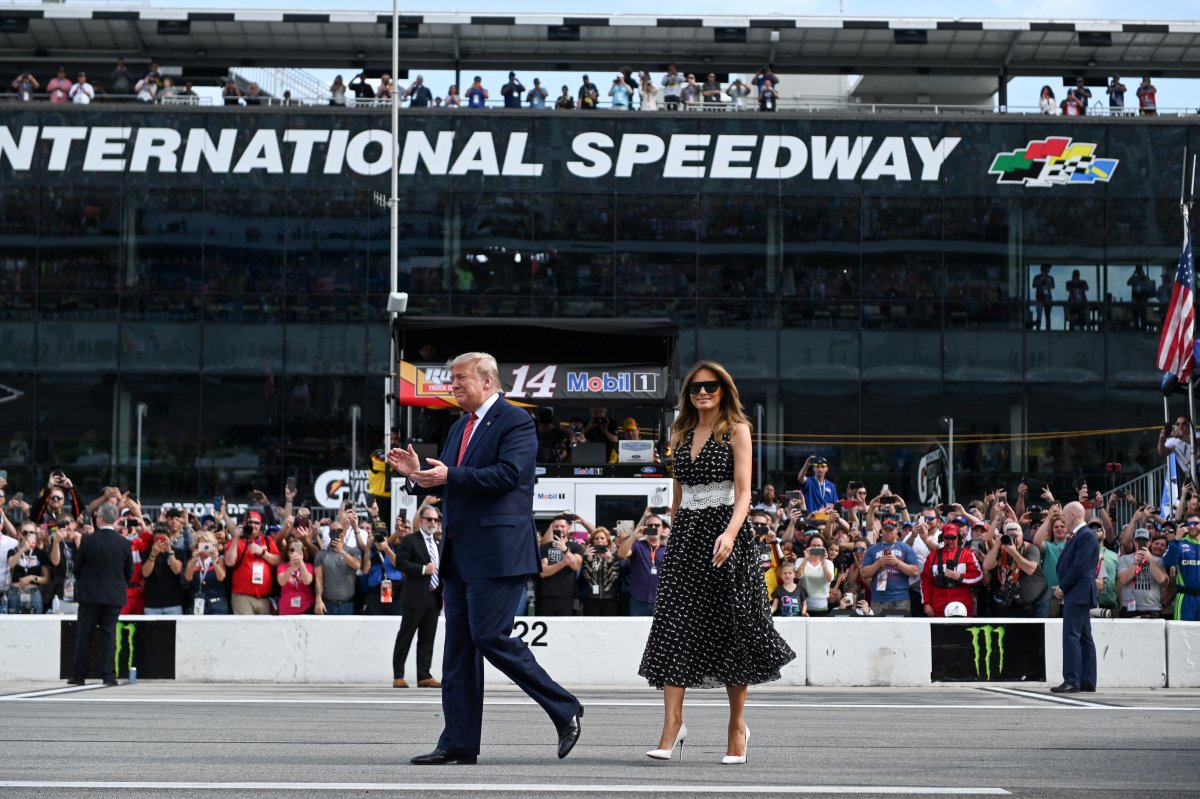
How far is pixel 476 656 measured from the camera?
7.36 metres

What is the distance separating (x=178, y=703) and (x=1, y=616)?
16.9 feet

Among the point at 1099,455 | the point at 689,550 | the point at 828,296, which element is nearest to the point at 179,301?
the point at 828,296

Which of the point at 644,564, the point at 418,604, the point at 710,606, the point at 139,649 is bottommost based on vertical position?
the point at 139,649

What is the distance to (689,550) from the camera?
7547mm

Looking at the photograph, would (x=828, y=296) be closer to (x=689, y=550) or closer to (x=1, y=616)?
(x=1, y=616)

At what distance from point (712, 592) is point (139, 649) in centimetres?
1010

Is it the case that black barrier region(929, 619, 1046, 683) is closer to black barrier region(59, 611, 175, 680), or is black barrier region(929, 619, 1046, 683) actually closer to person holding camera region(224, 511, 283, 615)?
person holding camera region(224, 511, 283, 615)

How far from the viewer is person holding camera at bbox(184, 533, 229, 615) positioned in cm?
1788

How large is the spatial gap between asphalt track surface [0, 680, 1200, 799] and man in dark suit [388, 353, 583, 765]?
25 cm

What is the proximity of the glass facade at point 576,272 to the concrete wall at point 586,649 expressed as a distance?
19.0 metres

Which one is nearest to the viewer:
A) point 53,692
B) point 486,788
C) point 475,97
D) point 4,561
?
point 486,788

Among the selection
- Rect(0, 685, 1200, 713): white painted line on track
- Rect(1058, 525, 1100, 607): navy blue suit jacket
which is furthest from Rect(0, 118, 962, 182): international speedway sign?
Rect(0, 685, 1200, 713): white painted line on track

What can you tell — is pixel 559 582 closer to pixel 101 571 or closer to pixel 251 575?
pixel 251 575

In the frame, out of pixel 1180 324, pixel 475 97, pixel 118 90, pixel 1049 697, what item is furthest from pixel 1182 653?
pixel 118 90
